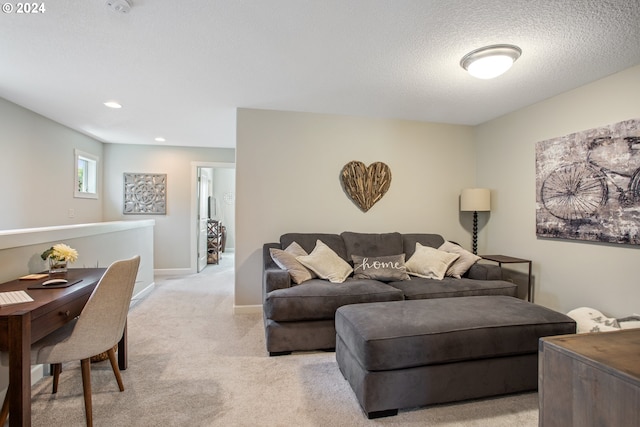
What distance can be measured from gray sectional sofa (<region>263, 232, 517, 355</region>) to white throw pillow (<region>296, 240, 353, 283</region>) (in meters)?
0.08

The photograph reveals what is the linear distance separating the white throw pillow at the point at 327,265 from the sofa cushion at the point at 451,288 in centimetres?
50

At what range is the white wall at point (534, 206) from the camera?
2549mm

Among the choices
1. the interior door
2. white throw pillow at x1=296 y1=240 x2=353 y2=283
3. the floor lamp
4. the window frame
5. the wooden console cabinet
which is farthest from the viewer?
the interior door

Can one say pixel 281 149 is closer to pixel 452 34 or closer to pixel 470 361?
pixel 452 34

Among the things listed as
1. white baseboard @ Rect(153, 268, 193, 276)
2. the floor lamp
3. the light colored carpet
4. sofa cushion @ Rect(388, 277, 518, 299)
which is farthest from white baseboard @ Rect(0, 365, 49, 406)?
the floor lamp

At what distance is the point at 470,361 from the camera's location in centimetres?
185

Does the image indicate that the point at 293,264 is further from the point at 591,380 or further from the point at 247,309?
the point at 591,380

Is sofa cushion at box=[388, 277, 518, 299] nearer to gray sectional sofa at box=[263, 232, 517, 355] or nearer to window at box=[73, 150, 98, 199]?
gray sectional sofa at box=[263, 232, 517, 355]

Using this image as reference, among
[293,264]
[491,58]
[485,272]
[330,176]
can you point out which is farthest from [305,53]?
[485,272]

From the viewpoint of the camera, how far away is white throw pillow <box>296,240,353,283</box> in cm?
295

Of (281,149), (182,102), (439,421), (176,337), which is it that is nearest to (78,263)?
(176,337)

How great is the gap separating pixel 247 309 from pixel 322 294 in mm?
1440

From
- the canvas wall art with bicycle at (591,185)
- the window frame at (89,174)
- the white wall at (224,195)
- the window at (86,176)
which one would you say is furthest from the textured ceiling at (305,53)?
the white wall at (224,195)

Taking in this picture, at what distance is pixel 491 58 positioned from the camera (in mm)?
2217
